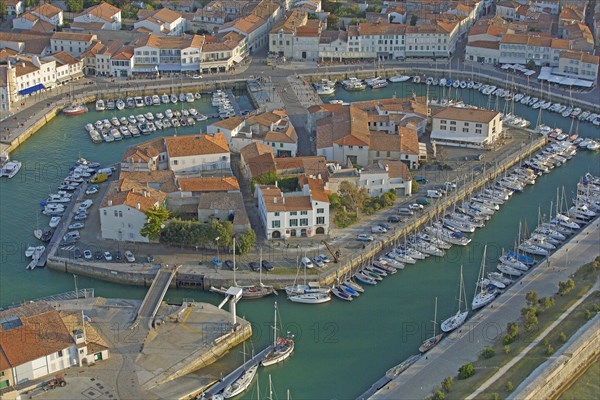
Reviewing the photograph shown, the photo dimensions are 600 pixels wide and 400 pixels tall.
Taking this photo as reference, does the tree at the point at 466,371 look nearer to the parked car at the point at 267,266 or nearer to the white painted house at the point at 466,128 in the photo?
the parked car at the point at 267,266

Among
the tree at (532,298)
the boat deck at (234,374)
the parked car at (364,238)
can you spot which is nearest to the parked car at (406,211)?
the parked car at (364,238)

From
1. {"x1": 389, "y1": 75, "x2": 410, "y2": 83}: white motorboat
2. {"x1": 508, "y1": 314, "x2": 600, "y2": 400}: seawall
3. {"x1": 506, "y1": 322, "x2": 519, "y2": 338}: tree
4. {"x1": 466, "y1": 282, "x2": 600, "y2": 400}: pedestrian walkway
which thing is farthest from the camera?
{"x1": 389, "y1": 75, "x2": 410, "y2": 83}: white motorboat

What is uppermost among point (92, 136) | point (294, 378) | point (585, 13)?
point (585, 13)

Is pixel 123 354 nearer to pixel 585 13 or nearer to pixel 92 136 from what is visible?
pixel 92 136

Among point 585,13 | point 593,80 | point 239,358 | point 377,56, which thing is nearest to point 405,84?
point 377,56

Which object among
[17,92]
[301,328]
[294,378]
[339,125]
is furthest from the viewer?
[17,92]

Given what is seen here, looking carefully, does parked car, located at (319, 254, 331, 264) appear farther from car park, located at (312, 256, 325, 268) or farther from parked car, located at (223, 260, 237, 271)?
parked car, located at (223, 260, 237, 271)

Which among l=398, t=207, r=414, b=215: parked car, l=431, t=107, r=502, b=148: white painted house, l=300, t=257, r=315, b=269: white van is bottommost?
l=300, t=257, r=315, b=269: white van

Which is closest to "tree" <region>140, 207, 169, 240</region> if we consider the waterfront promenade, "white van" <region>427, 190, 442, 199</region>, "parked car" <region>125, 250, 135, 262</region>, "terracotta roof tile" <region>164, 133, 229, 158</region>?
"parked car" <region>125, 250, 135, 262</region>
